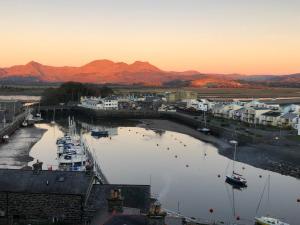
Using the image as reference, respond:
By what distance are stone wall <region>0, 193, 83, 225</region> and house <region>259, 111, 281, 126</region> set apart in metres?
54.9

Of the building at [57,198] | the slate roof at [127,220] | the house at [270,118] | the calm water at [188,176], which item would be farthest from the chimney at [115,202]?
the house at [270,118]

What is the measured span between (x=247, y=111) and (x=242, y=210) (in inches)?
1955

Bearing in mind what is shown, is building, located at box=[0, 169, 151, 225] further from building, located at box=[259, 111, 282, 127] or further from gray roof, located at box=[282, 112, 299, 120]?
building, located at box=[259, 111, 282, 127]

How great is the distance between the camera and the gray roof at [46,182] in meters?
18.1

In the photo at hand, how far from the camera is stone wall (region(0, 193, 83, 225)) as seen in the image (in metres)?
18.0

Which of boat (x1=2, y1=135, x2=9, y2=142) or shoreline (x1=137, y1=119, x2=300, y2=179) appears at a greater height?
shoreline (x1=137, y1=119, x2=300, y2=179)

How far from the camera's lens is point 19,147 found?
50219mm

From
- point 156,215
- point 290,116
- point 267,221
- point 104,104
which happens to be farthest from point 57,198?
point 104,104

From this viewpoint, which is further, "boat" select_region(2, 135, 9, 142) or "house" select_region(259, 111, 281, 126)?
"house" select_region(259, 111, 281, 126)

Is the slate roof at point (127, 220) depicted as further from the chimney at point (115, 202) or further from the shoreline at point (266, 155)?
the shoreline at point (266, 155)

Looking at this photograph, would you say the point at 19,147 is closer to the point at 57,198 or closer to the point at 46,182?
the point at 46,182

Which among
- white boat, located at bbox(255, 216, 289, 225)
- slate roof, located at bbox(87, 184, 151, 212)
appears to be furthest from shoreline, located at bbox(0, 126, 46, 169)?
slate roof, located at bbox(87, 184, 151, 212)

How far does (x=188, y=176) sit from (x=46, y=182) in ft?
66.9

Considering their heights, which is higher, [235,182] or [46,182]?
[46,182]
